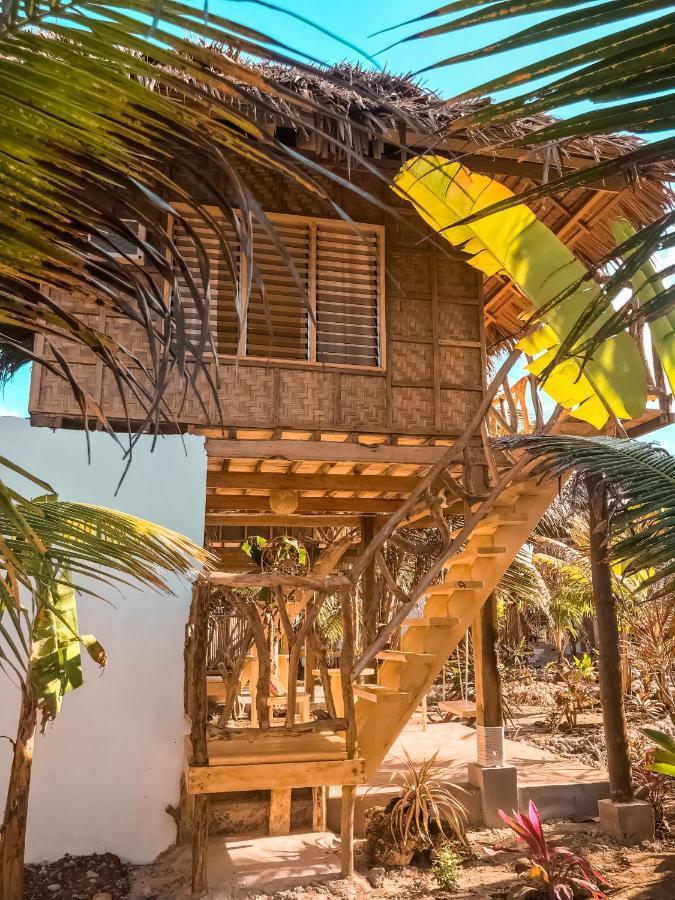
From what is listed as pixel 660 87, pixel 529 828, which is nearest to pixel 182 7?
pixel 660 87

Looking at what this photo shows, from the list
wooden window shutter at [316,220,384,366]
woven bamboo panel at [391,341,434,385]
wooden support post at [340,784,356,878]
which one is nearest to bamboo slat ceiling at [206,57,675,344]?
wooden window shutter at [316,220,384,366]

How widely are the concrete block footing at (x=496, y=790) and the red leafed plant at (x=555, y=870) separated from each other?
136 cm

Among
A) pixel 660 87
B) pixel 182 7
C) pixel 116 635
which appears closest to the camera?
pixel 182 7

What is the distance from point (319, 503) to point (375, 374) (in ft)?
7.73

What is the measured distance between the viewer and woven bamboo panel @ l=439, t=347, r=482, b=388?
6719 millimetres

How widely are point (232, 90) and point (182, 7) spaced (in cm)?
7

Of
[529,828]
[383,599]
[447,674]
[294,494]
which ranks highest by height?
[294,494]

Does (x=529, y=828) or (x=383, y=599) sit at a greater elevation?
(x=383, y=599)

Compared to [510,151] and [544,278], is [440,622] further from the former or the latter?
[510,151]

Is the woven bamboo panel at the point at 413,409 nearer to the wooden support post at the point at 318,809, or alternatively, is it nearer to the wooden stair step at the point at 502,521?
the wooden stair step at the point at 502,521

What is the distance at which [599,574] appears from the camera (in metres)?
6.31

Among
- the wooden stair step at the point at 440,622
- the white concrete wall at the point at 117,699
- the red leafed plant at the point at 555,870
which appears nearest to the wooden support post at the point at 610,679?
the wooden stair step at the point at 440,622

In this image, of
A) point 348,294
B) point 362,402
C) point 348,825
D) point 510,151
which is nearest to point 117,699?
point 348,825

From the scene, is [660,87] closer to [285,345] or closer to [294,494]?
[285,345]
